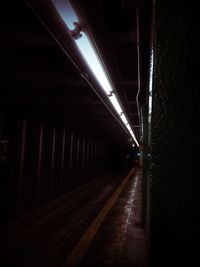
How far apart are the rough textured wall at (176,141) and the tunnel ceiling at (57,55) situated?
1.59 meters

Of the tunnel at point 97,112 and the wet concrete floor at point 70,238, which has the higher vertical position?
the tunnel at point 97,112

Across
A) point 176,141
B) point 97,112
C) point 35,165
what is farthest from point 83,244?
point 176,141

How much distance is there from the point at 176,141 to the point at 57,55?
374cm

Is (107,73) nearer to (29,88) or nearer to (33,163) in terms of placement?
(29,88)

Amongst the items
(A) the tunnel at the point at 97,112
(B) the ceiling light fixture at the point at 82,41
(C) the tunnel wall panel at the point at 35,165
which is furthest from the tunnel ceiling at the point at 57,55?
(C) the tunnel wall panel at the point at 35,165

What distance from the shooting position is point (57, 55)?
4203 mm

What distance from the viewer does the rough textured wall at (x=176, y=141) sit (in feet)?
2.80

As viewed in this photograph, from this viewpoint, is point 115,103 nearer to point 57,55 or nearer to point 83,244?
point 57,55

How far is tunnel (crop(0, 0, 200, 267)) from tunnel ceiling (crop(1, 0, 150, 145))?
2cm

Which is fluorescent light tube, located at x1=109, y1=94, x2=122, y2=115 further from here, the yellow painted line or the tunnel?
the yellow painted line

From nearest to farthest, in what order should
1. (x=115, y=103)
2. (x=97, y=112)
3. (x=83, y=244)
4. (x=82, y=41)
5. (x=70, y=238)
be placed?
1. (x=82, y=41)
2. (x=83, y=244)
3. (x=70, y=238)
4. (x=115, y=103)
5. (x=97, y=112)

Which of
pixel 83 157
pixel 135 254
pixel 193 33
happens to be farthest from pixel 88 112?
pixel 83 157

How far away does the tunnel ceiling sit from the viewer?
282 cm

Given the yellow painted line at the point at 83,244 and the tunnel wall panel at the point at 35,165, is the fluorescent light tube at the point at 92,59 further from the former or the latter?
the tunnel wall panel at the point at 35,165
